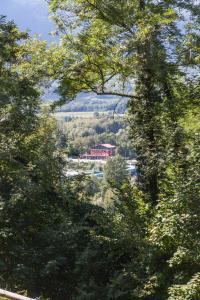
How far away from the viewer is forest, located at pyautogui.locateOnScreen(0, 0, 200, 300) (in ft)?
30.6

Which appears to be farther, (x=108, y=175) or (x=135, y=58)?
(x=135, y=58)

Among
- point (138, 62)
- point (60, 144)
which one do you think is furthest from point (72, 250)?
point (138, 62)

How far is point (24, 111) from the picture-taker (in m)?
14.0

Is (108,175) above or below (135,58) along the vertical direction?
below

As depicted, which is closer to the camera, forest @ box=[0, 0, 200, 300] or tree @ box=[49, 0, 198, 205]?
forest @ box=[0, 0, 200, 300]

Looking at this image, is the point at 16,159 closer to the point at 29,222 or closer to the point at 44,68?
the point at 29,222

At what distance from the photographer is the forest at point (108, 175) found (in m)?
9.34

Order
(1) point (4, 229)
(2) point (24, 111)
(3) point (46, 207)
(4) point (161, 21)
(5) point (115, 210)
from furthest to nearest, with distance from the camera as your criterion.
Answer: (4) point (161, 21), (2) point (24, 111), (3) point (46, 207), (5) point (115, 210), (1) point (4, 229)

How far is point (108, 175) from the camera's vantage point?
15836 mm

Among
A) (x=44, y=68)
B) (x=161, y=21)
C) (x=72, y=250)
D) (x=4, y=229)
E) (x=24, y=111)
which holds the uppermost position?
(x=161, y=21)

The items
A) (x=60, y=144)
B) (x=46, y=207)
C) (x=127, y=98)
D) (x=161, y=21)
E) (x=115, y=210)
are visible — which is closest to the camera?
(x=115, y=210)

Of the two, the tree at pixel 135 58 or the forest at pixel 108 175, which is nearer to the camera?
the forest at pixel 108 175

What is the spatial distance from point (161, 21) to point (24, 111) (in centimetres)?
558

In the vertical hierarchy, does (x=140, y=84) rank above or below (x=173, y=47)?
below
